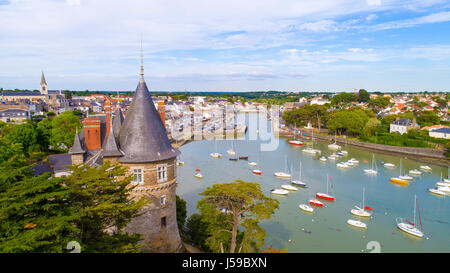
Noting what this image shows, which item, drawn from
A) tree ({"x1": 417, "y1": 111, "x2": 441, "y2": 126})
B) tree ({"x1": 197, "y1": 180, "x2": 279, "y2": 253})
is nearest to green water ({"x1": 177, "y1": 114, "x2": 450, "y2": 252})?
tree ({"x1": 197, "y1": 180, "x2": 279, "y2": 253})

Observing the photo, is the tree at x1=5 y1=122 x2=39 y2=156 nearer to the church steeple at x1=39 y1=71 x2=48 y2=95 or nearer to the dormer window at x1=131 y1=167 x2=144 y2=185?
the dormer window at x1=131 y1=167 x2=144 y2=185

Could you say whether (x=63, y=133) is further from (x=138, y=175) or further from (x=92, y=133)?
(x=138, y=175)

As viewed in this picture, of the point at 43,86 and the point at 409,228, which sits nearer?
the point at 409,228

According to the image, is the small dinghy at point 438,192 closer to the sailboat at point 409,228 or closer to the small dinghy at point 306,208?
the sailboat at point 409,228

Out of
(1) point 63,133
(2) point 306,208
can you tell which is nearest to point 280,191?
(2) point 306,208

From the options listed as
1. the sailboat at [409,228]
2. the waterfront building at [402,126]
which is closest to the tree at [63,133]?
the sailboat at [409,228]

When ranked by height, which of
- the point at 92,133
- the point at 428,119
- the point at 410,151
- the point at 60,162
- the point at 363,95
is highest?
the point at 363,95

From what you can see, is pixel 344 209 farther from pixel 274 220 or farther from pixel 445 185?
pixel 445 185
